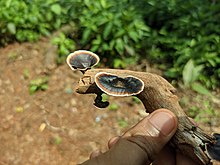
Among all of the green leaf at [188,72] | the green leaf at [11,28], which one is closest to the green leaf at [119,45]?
the green leaf at [188,72]

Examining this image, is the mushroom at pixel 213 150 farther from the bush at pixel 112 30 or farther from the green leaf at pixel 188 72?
the bush at pixel 112 30

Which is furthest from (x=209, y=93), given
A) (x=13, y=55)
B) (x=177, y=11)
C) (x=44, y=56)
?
(x=13, y=55)

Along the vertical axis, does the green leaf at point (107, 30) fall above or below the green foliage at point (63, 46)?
above

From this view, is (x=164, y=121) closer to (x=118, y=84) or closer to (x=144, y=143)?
(x=144, y=143)

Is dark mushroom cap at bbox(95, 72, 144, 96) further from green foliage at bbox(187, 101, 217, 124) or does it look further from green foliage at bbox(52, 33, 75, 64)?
green foliage at bbox(52, 33, 75, 64)

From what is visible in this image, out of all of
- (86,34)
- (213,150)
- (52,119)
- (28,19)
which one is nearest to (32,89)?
(52,119)

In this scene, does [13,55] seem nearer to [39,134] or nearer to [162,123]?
[39,134]

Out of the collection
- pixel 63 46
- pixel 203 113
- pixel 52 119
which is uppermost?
pixel 63 46
